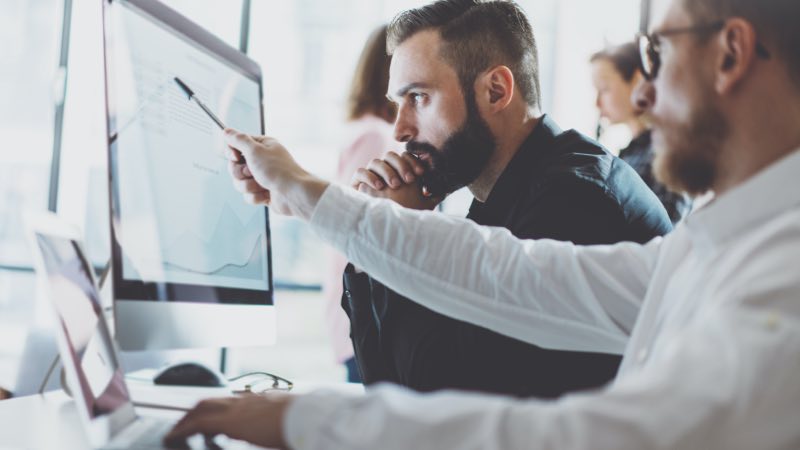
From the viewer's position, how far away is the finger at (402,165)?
5.38 feet

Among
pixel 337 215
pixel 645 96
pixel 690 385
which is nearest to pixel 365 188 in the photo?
pixel 337 215

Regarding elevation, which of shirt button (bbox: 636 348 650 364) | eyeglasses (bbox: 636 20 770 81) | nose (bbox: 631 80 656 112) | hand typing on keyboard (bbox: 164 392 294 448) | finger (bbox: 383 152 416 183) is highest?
eyeglasses (bbox: 636 20 770 81)

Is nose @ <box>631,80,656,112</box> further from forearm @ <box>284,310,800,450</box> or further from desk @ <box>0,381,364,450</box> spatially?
desk @ <box>0,381,364,450</box>

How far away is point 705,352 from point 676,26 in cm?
46

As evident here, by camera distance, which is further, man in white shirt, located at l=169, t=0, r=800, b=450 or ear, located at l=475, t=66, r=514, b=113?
ear, located at l=475, t=66, r=514, b=113

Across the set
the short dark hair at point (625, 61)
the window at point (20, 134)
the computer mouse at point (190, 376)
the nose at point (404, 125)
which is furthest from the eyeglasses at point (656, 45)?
the window at point (20, 134)

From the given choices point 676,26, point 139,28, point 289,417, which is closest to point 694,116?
point 676,26

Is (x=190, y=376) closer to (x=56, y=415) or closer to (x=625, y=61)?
(x=56, y=415)

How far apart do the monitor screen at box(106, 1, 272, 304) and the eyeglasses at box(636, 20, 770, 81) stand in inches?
26.4

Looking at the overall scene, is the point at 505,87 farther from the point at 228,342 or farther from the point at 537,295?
the point at 228,342

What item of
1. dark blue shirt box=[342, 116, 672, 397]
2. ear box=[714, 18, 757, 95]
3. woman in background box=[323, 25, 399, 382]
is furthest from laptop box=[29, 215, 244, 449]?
woman in background box=[323, 25, 399, 382]

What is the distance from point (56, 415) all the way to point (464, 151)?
103cm

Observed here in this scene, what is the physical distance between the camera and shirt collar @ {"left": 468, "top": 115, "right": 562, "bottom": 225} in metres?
1.59

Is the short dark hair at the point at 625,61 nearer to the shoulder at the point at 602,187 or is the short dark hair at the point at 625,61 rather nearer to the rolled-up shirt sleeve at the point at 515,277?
the shoulder at the point at 602,187
